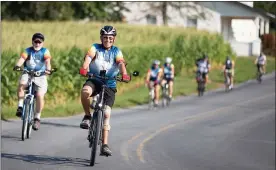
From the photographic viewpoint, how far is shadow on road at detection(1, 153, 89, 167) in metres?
12.9

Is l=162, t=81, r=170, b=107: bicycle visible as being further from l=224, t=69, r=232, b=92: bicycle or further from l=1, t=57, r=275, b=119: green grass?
l=224, t=69, r=232, b=92: bicycle

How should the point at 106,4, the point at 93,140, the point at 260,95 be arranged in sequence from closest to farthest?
the point at 93,140 < the point at 260,95 < the point at 106,4

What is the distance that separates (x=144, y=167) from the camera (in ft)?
42.7

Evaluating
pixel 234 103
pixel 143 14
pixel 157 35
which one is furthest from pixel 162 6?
pixel 234 103

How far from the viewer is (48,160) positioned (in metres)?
13.3

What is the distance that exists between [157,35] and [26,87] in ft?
111

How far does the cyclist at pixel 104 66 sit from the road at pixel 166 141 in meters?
0.96

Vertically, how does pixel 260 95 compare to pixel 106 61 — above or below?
below

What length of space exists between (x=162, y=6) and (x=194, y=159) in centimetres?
5330

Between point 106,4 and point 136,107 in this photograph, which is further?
point 106,4

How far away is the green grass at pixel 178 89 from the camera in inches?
976

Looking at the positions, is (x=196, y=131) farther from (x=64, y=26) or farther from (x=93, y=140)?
(x=64, y=26)

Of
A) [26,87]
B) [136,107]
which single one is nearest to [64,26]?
[136,107]

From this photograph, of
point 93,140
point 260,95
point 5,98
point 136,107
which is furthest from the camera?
point 260,95
